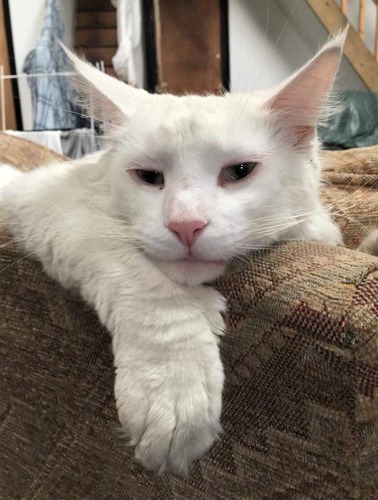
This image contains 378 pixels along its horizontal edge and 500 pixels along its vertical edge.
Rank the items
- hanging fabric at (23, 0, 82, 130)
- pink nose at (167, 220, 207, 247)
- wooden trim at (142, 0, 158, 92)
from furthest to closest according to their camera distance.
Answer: wooden trim at (142, 0, 158, 92) → hanging fabric at (23, 0, 82, 130) → pink nose at (167, 220, 207, 247)

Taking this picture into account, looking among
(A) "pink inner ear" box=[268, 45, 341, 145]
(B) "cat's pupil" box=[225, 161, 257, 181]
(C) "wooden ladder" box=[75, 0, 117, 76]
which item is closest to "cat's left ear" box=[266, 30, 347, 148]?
(A) "pink inner ear" box=[268, 45, 341, 145]

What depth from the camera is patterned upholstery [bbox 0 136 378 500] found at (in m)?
0.57

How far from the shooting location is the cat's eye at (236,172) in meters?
0.80

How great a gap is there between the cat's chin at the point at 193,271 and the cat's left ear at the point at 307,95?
0.98 ft

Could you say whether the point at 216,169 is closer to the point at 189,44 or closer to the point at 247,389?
the point at 247,389

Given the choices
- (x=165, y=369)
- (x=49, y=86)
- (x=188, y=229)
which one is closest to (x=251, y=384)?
(x=165, y=369)

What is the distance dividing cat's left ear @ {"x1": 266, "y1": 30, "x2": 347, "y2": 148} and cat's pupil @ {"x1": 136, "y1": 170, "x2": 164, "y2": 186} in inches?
8.7

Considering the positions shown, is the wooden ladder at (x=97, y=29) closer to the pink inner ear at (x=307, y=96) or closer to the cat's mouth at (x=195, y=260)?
the pink inner ear at (x=307, y=96)

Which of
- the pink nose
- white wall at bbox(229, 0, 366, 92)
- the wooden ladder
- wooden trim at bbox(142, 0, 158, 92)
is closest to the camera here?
the pink nose

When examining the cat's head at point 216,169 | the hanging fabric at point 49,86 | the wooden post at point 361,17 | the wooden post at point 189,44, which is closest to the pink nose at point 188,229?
the cat's head at point 216,169

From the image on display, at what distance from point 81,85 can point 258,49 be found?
151 inches

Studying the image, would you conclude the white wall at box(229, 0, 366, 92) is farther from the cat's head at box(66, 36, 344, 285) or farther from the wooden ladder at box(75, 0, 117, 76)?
the cat's head at box(66, 36, 344, 285)

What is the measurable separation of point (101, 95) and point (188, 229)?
345 mm

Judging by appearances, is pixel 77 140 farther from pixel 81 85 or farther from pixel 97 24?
pixel 81 85
